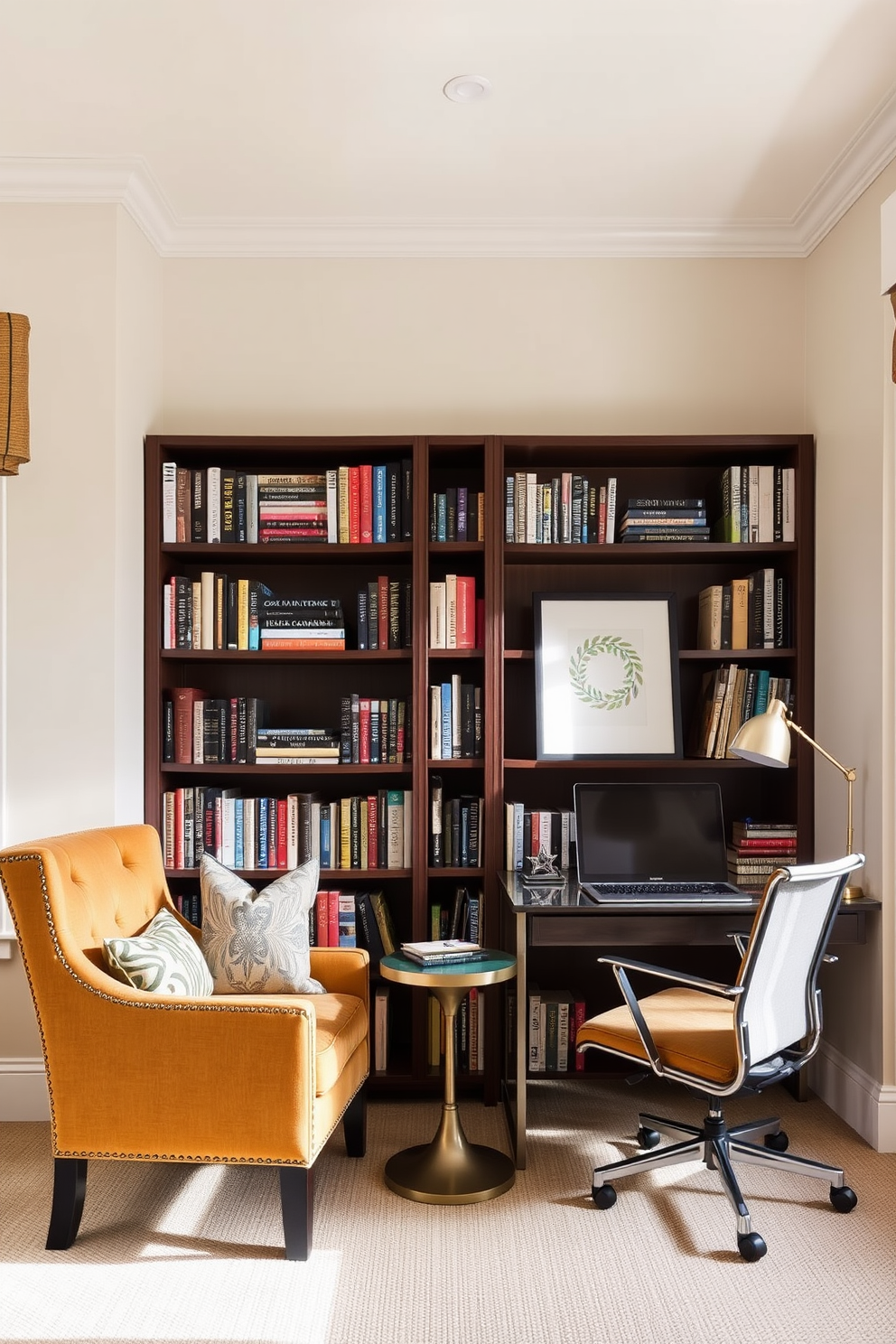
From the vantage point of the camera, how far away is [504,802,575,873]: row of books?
345 cm

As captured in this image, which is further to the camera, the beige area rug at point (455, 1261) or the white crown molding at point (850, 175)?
the white crown molding at point (850, 175)

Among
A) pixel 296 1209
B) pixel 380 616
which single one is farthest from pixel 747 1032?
pixel 380 616

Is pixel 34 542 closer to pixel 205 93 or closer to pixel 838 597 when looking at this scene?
pixel 205 93

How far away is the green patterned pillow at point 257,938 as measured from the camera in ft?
9.20

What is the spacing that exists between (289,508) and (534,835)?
1345mm

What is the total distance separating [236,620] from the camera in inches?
138

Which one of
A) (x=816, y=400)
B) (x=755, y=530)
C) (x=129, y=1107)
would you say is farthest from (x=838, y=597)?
(x=129, y=1107)

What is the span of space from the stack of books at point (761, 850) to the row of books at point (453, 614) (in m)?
1.07

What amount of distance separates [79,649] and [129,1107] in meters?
1.41

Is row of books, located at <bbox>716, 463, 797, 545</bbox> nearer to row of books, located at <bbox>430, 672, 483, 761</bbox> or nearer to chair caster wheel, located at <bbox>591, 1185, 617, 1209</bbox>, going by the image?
row of books, located at <bbox>430, 672, 483, 761</bbox>

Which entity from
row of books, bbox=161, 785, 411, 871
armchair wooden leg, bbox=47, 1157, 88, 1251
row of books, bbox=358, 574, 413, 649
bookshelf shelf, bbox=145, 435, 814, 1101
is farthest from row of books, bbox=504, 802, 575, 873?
armchair wooden leg, bbox=47, 1157, 88, 1251

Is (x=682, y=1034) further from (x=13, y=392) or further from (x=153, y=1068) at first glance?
(x=13, y=392)

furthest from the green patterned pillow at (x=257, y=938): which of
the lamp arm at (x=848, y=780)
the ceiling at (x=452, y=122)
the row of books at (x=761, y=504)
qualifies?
the ceiling at (x=452, y=122)

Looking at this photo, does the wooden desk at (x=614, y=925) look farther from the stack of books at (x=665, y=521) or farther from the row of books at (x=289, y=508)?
the row of books at (x=289, y=508)
